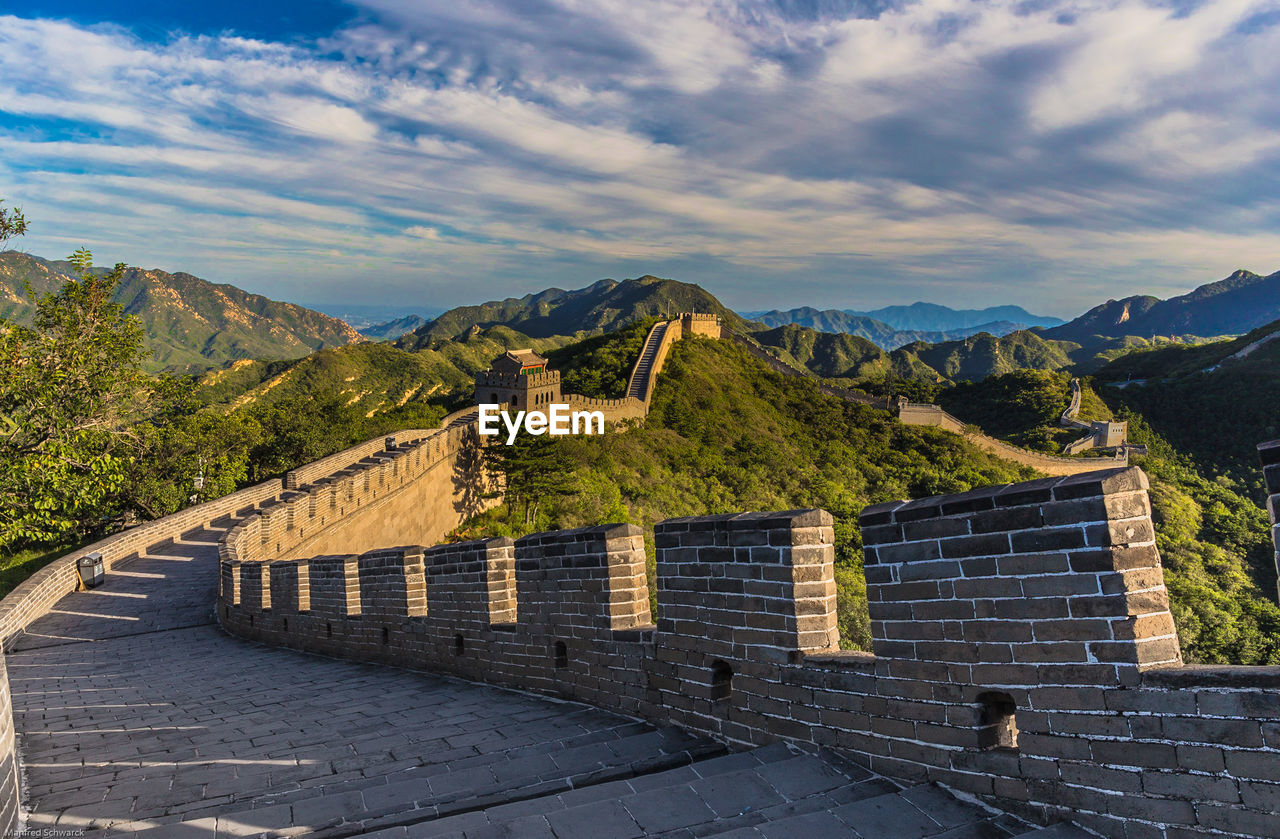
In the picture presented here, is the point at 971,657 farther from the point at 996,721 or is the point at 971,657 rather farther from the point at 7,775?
the point at 7,775

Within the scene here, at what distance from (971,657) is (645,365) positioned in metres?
44.8

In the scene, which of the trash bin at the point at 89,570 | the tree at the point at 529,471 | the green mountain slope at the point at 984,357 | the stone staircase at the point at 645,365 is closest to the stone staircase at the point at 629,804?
the trash bin at the point at 89,570

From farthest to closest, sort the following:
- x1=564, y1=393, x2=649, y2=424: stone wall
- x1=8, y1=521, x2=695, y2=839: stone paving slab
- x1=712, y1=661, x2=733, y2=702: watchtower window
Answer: x1=564, y1=393, x2=649, y2=424: stone wall < x1=712, y1=661, x2=733, y2=702: watchtower window < x1=8, y1=521, x2=695, y2=839: stone paving slab

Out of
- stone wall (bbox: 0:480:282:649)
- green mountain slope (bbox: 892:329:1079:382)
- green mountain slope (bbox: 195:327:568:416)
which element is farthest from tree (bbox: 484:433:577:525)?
green mountain slope (bbox: 892:329:1079:382)

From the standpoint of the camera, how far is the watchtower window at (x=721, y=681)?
3842 millimetres

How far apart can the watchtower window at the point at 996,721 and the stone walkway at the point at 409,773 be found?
0.87 ft

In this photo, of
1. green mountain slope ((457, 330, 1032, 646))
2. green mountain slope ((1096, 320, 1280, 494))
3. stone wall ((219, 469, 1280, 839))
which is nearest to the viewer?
stone wall ((219, 469, 1280, 839))

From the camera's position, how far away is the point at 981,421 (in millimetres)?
68125

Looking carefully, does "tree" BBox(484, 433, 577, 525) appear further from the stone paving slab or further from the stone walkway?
the stone walkway

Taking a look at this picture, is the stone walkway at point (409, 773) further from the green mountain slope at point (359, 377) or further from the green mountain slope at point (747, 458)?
the green mountain slope at point (359, 377)

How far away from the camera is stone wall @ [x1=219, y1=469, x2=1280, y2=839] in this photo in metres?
2.15

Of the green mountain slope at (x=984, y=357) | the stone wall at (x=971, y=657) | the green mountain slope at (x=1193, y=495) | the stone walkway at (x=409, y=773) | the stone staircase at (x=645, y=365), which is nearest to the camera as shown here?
the stone wall at (x=971, y=657)

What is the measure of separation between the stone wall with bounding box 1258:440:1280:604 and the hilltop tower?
35.4 meters

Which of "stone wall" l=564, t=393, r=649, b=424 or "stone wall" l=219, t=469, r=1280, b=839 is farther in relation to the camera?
"stone wall" l=564, t=393, r=649, b=424
